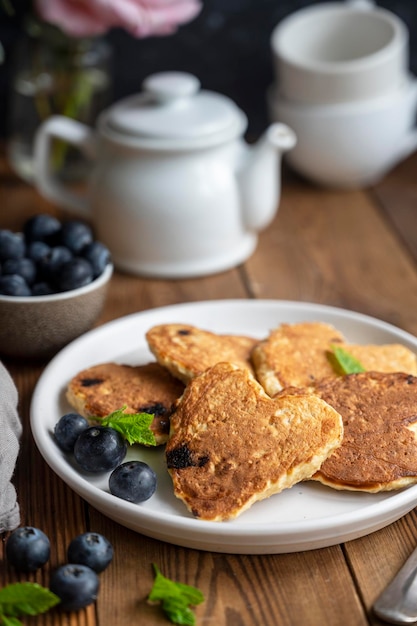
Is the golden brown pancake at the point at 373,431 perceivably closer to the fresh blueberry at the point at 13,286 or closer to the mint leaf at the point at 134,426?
the mint leaf at the point at 134,426

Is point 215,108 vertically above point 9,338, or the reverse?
point 215,108

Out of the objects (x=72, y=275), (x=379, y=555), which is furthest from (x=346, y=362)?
(x=72, y=275)

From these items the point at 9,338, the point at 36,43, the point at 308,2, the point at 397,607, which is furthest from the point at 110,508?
the point at 308,2

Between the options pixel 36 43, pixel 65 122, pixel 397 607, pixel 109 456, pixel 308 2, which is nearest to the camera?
pixel 397 607

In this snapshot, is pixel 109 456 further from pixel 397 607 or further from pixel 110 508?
pixel 397 607

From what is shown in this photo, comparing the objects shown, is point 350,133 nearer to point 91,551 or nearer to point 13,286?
point 13,286

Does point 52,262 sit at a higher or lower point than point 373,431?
lower
